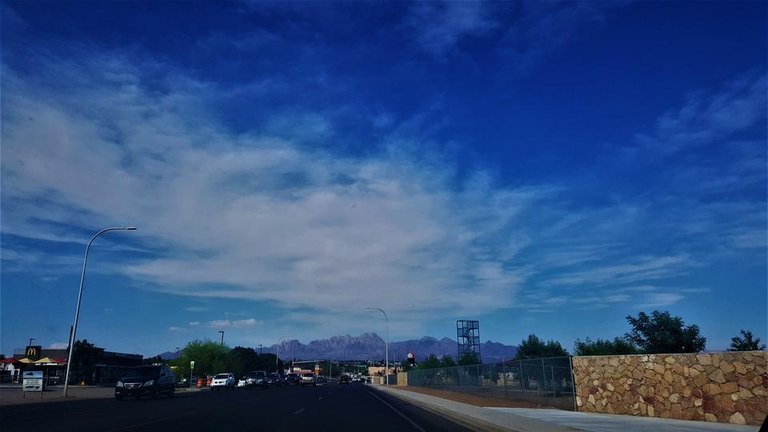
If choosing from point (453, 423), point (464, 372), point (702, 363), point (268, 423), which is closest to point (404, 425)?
point (453, 423)

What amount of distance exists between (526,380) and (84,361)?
7591cm

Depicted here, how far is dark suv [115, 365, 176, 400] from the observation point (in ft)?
118

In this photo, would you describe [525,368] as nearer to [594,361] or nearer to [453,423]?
[594,361]

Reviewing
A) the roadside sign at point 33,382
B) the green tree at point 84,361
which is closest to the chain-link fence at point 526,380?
the roadside sign at point 33,382

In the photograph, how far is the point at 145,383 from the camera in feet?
120

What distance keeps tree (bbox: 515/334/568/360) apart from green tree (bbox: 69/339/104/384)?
59464mm

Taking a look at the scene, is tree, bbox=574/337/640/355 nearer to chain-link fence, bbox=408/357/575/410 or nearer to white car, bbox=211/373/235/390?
chain-link fence, bbox=408/357/575/410

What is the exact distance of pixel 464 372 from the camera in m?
48.2

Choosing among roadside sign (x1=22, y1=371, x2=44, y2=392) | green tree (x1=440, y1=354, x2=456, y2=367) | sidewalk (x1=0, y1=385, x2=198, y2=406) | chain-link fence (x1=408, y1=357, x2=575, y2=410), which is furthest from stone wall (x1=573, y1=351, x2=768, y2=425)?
green tree (x1=440, y1=354, x2=456, y2=367)

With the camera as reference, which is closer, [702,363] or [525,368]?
[702,363]

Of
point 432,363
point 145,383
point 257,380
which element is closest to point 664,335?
point 145,383

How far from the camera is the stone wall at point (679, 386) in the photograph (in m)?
17.5

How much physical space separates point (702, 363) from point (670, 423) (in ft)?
A: 7.47

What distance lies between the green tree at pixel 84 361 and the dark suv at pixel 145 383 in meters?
52.7
